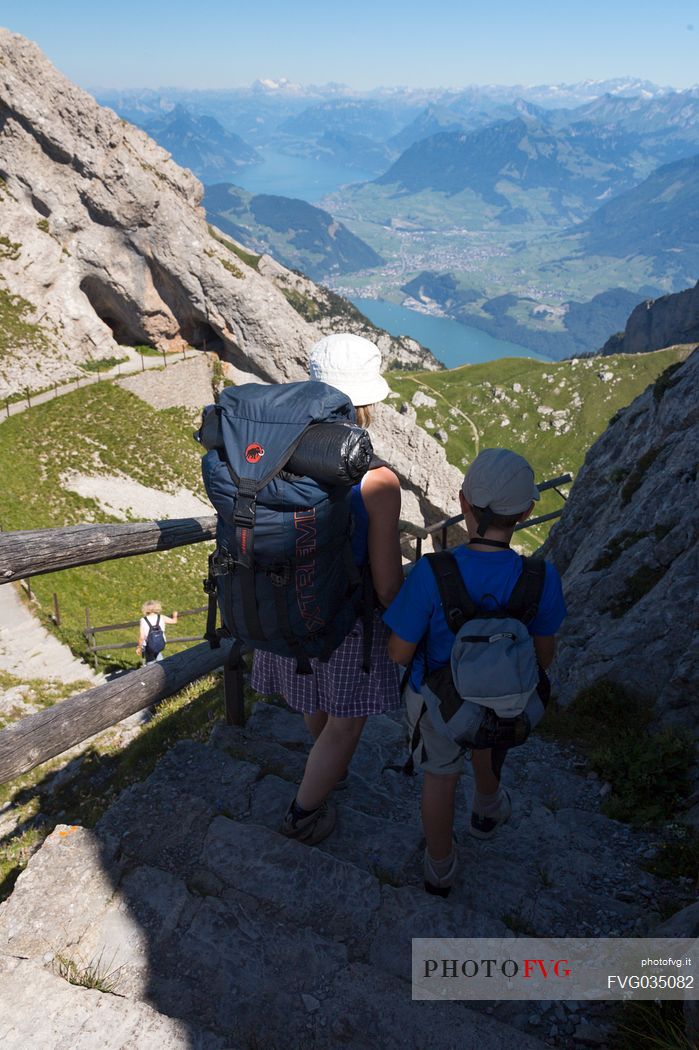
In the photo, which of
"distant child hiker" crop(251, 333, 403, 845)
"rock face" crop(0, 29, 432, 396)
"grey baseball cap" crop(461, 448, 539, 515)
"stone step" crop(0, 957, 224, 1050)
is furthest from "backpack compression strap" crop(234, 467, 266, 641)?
"rock face" crop(0, 29, 432, 396)

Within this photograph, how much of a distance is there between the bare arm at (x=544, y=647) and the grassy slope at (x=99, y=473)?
657 inches

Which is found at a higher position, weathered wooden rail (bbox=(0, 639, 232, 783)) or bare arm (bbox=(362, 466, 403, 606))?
bare arm (bbox=(362, 466, 403, 606))

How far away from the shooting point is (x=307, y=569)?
13.0ft

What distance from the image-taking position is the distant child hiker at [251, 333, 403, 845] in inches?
166

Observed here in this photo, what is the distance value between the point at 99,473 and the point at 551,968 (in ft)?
107

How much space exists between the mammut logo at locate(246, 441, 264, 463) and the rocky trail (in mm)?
2879

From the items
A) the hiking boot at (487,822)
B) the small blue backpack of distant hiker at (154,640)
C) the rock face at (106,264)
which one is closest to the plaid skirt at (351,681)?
the hiking boot at (487,822)

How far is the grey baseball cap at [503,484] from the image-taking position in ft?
12.7

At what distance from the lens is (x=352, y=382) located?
4.27 meters

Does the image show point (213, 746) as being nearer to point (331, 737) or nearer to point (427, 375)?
point (331, 737)

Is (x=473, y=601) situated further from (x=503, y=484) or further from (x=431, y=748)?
(x=431, y=748)

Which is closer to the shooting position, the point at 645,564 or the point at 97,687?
the point at 97,687

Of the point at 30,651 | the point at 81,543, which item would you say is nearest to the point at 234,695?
the point at 81,543

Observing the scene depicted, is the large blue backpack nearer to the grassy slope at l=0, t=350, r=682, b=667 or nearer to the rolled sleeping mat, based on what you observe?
the rolled sleeping mat
